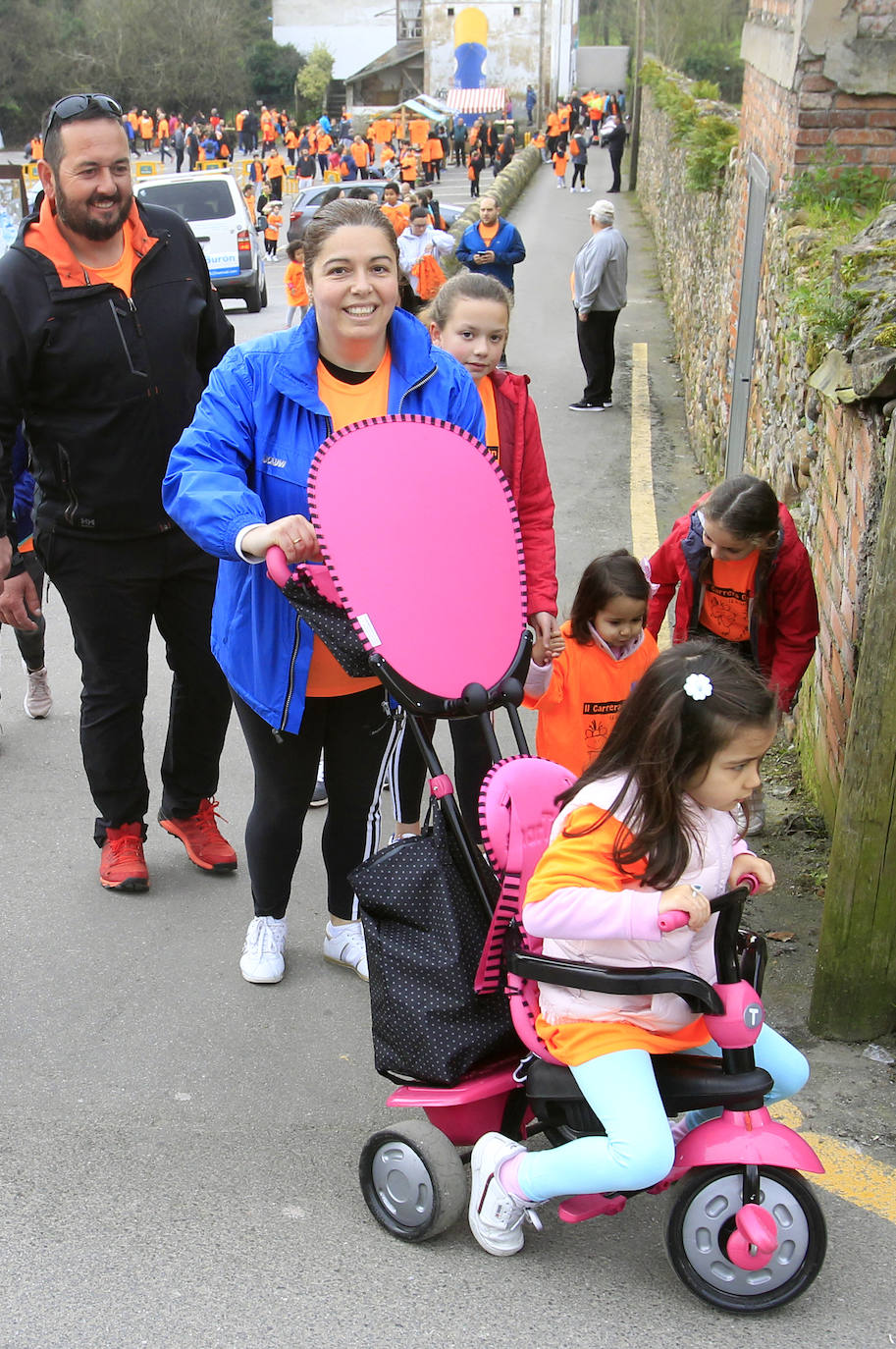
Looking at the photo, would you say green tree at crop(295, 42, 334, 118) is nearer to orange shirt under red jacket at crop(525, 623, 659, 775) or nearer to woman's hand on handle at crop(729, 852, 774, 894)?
orange shirt under red jacket at crop(525, 623, 659, 775)

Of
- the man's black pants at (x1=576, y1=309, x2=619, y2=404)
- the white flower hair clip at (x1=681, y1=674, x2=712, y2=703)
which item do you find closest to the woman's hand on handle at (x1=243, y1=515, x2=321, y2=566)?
the white flower hair clip at (x1=681, y1=674, x2=712, y2=703)

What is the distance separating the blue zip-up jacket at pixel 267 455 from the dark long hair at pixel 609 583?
64 cm

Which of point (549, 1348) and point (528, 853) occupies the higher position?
point (528, 853)

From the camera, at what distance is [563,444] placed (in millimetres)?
10953

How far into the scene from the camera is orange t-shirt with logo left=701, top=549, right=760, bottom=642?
4348mm

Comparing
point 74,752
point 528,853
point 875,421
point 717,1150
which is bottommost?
point 74,752

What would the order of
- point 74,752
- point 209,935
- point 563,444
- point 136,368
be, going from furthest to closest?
1. point 563,444
2. point 74,752
3. point 209,935
4. point 136,368

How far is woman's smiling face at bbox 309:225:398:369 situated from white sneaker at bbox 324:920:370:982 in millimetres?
1751

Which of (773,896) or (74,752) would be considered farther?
(74,752)

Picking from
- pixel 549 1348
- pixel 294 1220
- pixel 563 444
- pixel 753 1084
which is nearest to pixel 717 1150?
pixel 753 1084

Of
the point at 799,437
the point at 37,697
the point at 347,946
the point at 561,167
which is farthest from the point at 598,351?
the point at 561,167

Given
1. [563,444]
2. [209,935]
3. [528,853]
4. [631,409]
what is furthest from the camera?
[631,409]

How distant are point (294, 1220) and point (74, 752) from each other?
2.99 meters

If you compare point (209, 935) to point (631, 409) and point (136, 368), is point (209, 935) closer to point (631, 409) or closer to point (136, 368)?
point (136, 368)
